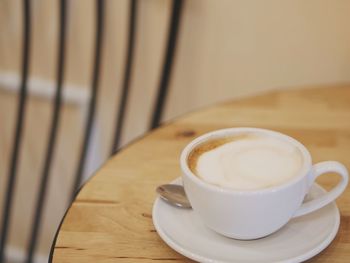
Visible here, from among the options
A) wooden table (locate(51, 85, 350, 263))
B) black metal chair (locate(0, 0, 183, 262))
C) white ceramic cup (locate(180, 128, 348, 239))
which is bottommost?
black metal chair (locate(0, 0, 183, 262))

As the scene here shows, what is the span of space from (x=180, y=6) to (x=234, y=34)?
126mm

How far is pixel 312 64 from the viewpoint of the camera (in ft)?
3.50

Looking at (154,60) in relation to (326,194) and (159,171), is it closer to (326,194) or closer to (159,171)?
(159,171)

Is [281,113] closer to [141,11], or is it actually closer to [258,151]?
[258,151]

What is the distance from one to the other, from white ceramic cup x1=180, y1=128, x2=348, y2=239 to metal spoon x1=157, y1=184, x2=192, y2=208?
49mm

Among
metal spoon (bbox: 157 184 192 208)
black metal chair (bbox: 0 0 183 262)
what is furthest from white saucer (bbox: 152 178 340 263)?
black metal chair (bbox: 0 0 183 262)

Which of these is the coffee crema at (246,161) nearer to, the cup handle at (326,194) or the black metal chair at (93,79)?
the cup handle at (326,194)

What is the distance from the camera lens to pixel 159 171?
2.16 feet

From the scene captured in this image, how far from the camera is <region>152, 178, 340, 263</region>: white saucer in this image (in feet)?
1.57

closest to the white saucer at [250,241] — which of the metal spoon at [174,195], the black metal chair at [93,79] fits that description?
the metal spoon at [174,195]

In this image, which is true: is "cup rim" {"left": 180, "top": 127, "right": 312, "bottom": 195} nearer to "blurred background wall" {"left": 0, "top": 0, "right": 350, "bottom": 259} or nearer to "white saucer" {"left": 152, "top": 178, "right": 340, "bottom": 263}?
"white saucer" {"left": 152, "top": 178, "right": 340, "bottom": 263}

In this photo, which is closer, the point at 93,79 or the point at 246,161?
the point at 246,161

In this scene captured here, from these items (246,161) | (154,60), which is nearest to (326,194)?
(246,161)

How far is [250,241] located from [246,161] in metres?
0.08
